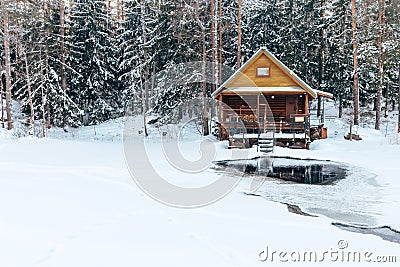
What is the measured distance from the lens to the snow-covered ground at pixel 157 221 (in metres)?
4.18

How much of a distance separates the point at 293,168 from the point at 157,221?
28.6 ft

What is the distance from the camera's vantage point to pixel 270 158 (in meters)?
15.5

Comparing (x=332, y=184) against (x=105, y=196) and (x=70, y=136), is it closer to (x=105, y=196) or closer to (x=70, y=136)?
(x=105, y=196)

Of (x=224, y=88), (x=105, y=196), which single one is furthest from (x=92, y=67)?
(x=105, y=196)

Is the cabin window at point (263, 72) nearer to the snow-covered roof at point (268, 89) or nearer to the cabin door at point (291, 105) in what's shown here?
the snow-covered roof at point (268, 89)

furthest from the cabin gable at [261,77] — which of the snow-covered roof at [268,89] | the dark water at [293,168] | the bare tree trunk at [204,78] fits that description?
the dark water at [293,168]

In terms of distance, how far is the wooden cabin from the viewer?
60.3 ft

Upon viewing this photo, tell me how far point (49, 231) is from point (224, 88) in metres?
16.2

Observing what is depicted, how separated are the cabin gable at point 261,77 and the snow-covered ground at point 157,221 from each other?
Answer: 1047 cm

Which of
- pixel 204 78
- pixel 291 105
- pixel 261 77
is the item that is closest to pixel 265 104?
pixel 261 77

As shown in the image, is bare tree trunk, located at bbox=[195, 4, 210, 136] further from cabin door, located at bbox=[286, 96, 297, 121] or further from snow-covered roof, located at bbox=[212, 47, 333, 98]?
cabin door, located at bbox=[286, 96, 297, 121]

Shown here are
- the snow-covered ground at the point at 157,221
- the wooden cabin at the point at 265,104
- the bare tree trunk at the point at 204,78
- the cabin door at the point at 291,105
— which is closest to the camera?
the snow-covered ground at the point at 157,221

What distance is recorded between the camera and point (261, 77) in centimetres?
2053

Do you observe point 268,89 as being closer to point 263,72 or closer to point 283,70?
point 263,72
